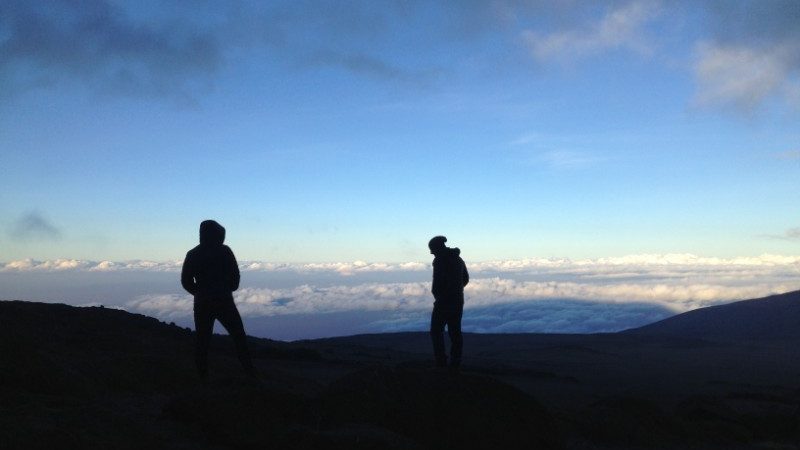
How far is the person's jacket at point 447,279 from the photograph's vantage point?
35.4ft

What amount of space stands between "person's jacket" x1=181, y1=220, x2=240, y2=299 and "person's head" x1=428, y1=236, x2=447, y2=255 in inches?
122

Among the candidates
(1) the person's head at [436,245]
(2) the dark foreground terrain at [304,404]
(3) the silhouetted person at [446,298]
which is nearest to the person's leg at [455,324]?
(3) the silhouetted person at [446,298]

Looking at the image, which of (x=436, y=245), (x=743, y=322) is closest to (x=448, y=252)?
(x=436, y=245)

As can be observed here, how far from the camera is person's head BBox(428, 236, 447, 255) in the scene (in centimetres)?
1102

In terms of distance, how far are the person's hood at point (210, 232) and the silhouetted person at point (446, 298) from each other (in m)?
3.34

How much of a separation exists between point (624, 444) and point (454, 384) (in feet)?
9.22

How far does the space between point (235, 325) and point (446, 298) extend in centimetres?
325

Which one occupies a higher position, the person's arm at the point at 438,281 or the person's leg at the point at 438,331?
the person's arm at the point at 438,281

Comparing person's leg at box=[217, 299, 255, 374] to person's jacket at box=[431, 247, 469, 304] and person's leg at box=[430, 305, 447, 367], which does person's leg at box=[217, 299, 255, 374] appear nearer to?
person's leg at box=[430, 305, 447, 367]

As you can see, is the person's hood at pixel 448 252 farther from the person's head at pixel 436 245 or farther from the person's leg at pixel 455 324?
the person's leg at pixel 455 324

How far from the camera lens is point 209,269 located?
9.29 meters

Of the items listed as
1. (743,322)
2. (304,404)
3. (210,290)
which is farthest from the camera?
(743,322)

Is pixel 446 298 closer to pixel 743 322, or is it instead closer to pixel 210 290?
pixel 210 290

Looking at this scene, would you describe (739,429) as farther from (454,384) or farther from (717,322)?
(717,322)
